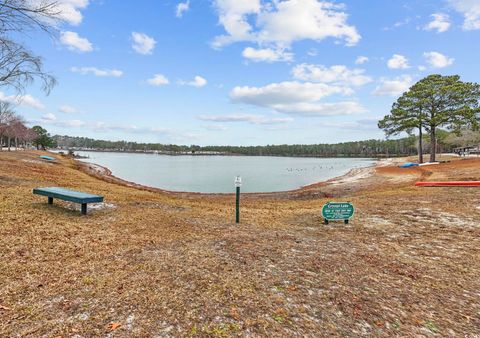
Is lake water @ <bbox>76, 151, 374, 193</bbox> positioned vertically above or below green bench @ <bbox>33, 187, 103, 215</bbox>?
below

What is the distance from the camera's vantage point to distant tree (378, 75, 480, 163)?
33.7m

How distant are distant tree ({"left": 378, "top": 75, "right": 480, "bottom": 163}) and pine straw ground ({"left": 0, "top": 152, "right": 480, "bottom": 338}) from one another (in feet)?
107

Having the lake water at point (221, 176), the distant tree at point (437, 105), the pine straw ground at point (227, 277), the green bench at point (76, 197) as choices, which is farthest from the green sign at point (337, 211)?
the distant tree at point (437, 105)

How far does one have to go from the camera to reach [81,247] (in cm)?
583

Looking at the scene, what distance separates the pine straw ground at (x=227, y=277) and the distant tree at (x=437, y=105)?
32547 mm

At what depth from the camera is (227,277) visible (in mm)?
4727

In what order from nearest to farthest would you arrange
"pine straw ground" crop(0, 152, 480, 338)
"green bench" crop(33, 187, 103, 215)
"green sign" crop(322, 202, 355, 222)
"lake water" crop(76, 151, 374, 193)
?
"pine straw ground" crop(0, 152, 480, 338) < "green bench" crop(33, 187, 103, 215) < "green sign" crop(322, 202, 355, 222) < "lake water" crop(76, 151, 374, 193)

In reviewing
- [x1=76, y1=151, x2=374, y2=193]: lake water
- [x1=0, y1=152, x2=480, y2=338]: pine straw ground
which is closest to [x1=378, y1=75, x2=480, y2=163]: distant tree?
[x1=76, y1=151, x2=374, y2=193]: lake water

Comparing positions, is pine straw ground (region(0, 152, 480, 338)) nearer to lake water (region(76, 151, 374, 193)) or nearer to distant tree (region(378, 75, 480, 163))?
lake water (region(76, 151, 374, 193))

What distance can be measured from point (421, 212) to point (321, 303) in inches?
321

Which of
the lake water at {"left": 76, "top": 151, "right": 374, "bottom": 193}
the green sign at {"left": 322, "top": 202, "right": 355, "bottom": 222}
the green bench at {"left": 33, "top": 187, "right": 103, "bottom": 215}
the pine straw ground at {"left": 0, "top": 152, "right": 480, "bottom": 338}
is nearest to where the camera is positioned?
the pine straw ground at {"left": 0, "top": 152, "right": 480, "bottom": 338}

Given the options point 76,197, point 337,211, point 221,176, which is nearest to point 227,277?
point 337,211

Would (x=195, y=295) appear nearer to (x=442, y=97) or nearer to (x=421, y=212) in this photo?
(x=421, y=212)

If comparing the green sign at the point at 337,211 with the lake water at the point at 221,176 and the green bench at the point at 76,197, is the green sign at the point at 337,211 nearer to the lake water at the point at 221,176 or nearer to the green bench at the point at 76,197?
the green bench at the point at 76,197
